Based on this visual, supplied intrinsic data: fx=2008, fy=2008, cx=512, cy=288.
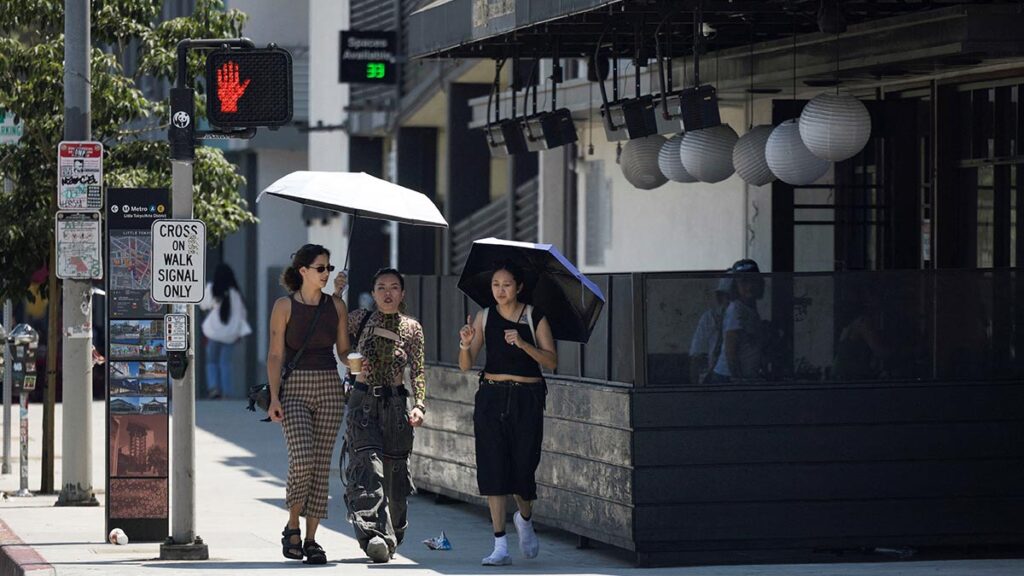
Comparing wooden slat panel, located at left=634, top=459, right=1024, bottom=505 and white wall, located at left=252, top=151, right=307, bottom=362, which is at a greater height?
white wall, located at left=252, top=151, right=307, bottom=362

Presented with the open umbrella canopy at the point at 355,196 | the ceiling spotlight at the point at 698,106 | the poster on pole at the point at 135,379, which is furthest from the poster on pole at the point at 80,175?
the ceiling spotlight at the point at 698,106

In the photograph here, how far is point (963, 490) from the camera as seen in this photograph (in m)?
11.8

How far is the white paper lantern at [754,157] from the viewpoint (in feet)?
46.6

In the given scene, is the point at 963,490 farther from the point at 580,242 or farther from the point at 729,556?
the point at 580,242

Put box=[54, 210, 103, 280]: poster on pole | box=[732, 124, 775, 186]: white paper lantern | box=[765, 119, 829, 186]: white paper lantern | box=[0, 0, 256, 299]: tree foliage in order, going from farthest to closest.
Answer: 1. box=[0, 0, 256, 299]: tree foliage
2. box=[54, 210, 103, 280]: poster on pole
3. box=[732, 124, 775, 186]: white paper lantern
4. box=[765, 119, 829, 186]: white paper lantern

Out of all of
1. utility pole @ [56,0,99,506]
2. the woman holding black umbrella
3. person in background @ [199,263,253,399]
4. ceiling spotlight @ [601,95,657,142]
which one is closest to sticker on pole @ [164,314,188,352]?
the woman holding black umbrella

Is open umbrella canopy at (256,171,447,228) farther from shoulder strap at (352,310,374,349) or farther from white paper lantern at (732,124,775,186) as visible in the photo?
white paper lantern at (732,124,775,186)

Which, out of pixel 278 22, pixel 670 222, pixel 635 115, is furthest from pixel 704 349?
pixel 278 22

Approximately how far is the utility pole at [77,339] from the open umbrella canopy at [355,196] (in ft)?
9.21

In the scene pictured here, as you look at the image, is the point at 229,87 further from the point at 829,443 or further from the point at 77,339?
the point at 829,443

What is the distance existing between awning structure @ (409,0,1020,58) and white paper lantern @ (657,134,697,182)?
2.51ft

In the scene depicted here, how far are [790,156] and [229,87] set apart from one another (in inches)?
159

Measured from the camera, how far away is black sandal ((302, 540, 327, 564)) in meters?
11.5

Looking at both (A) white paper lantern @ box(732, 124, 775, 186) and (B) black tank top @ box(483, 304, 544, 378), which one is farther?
(A) white paper lantern @ box(732, 124, 775, 186)
